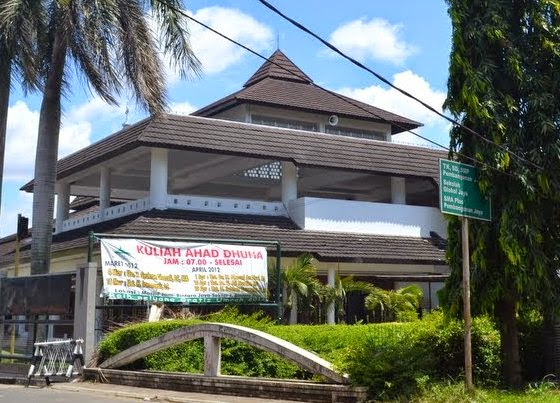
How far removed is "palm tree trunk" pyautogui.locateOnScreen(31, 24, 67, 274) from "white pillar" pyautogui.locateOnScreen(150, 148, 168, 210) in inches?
143

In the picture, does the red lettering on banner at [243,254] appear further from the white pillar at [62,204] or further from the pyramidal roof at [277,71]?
the pyramidal roof at [277,71]

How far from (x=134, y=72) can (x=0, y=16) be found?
11.2 ft

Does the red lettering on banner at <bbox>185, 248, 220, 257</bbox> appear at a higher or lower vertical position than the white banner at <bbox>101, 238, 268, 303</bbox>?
higher

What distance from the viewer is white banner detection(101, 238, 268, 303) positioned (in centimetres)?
1609

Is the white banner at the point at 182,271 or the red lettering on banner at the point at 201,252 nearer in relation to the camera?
the white banner at the point at 182,271

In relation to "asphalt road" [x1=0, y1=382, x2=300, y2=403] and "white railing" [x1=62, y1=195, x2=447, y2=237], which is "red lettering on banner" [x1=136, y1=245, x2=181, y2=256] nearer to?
"asphalt road" [x1=0, y1=382, x2=300, y2=403]

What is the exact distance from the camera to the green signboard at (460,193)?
36.3 feet

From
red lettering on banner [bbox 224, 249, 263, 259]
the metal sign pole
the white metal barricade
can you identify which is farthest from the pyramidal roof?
the metal sign pole

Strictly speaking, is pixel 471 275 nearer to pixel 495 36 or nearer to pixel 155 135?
pixel 495 36

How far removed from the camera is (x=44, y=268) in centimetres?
1959

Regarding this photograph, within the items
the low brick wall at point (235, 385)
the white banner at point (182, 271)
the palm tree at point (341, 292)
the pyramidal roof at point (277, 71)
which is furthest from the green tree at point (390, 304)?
the pyramidal roof at point (277, 71)

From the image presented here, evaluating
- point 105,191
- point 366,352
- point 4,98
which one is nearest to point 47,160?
point 4,98

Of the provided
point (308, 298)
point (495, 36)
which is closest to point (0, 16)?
point (308, 298)

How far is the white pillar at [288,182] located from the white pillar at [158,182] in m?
4.18
